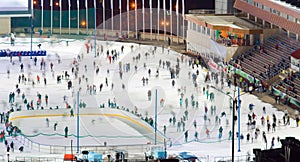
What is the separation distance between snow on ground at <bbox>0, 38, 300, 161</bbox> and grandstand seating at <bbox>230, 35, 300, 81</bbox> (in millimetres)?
3063

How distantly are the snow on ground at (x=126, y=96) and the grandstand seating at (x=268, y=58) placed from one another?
3.06 meters

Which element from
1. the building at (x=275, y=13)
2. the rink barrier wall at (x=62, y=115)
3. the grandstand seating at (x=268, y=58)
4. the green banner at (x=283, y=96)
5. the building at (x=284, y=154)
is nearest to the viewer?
the building at (x=284, y=154)

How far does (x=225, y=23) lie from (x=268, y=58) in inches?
336

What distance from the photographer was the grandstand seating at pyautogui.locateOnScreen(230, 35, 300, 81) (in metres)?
69.9

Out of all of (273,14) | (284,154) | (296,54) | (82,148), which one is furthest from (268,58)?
(284,154)

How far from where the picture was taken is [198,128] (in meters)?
56.2

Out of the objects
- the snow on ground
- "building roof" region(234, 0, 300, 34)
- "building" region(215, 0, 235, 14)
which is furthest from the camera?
"building" region(215, 0, 235, 14)

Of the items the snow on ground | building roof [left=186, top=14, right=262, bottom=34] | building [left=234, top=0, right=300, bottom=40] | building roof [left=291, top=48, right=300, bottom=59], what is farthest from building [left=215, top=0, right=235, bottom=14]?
building roof [left=291, top=48, right=300, bottom=59]

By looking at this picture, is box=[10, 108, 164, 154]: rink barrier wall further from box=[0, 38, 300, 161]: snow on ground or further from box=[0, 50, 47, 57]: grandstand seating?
box=[0, 50, 47, 57]: grandstand seating

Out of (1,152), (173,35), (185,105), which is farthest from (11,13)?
(1,152)

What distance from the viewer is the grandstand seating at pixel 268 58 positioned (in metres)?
69.9

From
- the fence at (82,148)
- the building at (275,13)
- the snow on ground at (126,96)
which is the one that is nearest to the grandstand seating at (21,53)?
the snow on ground at (126,96)

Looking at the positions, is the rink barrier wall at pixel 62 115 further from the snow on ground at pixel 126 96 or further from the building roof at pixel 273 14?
the building roof at pixel 273 14

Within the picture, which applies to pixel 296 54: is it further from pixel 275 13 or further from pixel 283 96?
pixel 275 13
